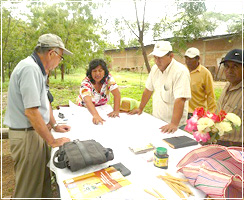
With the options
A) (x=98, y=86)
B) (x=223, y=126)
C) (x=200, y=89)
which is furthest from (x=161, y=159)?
(x=200, y=89)

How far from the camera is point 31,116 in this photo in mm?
1698

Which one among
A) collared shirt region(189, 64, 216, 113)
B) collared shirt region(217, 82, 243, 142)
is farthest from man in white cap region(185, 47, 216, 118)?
collared shirt region(217, 82, 243, 142)

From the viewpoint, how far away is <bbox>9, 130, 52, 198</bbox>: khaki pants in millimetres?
1877

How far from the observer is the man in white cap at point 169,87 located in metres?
2.23

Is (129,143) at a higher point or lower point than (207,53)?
lower

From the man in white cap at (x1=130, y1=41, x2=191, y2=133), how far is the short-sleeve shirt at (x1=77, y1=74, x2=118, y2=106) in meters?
0.65

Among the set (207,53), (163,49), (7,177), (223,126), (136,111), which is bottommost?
(7,177)

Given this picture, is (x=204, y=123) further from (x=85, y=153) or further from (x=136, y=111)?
(x=136, y=111)

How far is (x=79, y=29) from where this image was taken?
19.3ft

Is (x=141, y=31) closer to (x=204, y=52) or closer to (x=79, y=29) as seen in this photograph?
(x=79, y=29)

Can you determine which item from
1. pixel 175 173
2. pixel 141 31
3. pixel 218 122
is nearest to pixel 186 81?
pixel 218 122

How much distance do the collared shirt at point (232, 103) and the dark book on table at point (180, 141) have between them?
13.8 inches

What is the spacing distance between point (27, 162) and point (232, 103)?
213 cm

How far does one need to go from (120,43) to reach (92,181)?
460 cm
